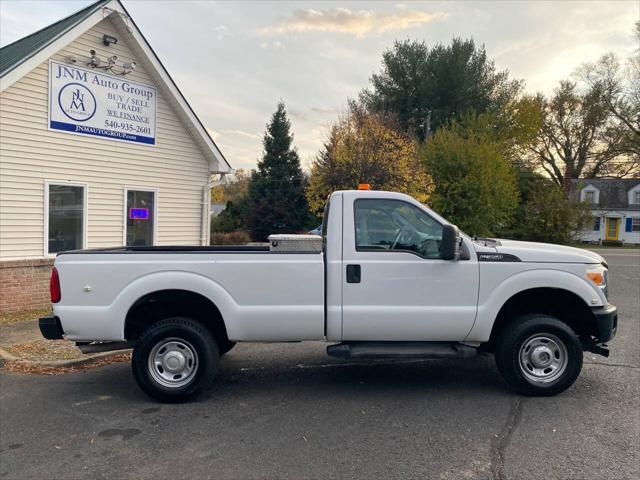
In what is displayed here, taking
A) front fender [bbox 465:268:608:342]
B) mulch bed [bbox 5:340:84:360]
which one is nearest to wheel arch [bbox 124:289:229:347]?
mulch bed [bbox 5:340:84:360]

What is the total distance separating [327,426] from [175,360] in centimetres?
160

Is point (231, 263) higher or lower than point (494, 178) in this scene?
lower

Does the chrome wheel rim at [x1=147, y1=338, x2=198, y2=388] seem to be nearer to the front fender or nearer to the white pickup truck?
the white pickup truck

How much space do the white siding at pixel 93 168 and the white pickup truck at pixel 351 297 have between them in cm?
515

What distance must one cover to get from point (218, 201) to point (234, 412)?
6873 cm

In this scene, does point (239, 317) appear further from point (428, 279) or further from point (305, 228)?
point (305, 228)

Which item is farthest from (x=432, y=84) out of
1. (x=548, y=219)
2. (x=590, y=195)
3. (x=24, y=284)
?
(x=24, y=284)

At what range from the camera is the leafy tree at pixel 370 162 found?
1992cm

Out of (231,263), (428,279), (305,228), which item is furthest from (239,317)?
(305,228)

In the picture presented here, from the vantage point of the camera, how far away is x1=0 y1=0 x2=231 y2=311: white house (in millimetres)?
9008

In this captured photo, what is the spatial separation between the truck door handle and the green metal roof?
7.25 meters

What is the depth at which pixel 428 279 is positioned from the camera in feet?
15.9

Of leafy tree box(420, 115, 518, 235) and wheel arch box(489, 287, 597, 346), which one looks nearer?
wheel arch box(489, 287, 597, 346)

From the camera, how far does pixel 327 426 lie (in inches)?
170
